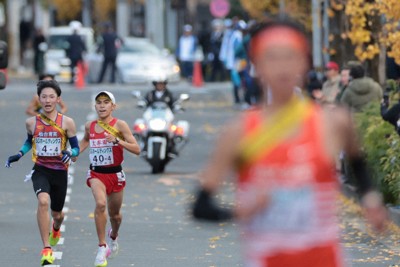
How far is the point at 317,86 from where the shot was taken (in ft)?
77.0

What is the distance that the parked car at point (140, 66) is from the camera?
44094mm

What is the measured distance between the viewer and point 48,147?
12.6m

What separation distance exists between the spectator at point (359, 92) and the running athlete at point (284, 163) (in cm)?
1373

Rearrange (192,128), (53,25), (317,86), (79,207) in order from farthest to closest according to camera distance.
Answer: (53,25) → (192,128) → (317,86) → (79,207)

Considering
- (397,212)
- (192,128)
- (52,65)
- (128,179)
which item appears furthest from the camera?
(52,65)

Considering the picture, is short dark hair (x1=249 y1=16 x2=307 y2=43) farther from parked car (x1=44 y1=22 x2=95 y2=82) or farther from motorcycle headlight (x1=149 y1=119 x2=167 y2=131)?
parked car (x1=44 y1=22 x2=95 y2=82)

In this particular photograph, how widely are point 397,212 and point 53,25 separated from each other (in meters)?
71.2

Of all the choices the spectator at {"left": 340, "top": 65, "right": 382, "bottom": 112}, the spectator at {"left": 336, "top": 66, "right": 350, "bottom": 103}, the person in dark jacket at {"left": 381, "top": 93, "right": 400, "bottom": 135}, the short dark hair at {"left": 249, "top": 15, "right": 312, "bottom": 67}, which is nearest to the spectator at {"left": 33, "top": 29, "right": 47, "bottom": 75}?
the spectator at {"left": 336, "top": 66, "right": 350, "bottom": 103}

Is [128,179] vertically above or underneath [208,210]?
underneath

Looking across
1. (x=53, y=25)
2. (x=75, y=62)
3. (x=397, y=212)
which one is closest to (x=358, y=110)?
(x=397, y=212)

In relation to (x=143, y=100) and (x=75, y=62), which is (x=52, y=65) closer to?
(x=75, y=62)

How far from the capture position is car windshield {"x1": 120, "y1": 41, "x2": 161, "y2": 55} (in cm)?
4597

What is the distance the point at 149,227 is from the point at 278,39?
9836 mm

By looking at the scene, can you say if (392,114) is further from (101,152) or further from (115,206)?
(101,152)
